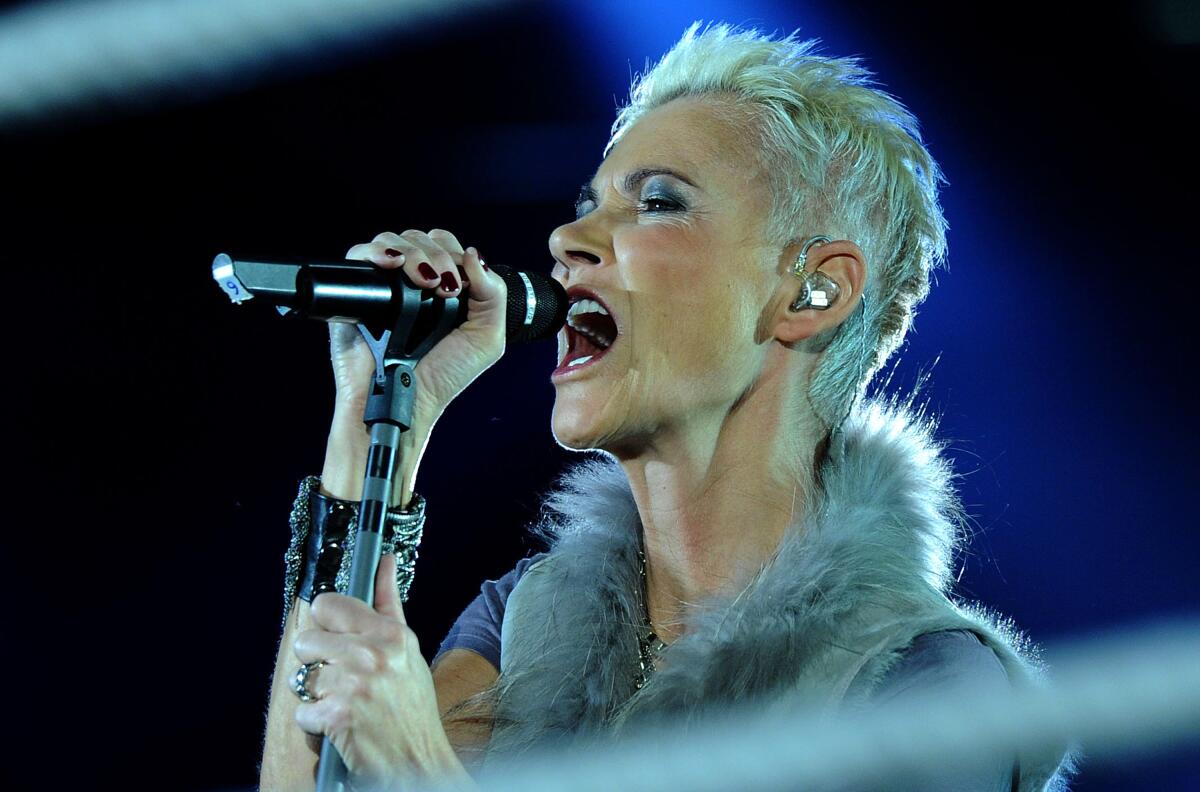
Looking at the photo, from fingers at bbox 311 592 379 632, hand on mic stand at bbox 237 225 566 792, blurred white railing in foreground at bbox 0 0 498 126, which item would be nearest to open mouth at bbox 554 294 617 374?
hand on mic stand at bbox 237 225 566 792

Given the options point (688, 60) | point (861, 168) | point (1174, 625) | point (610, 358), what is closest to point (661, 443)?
point (610, 358)

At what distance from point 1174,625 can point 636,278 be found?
4.29ft

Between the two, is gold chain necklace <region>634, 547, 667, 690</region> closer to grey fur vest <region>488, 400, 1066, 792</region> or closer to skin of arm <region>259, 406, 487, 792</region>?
grey fur vest <region>488, 400, 1066, 792</region>

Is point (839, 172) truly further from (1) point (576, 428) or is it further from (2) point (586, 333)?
(1) point (576, 428)

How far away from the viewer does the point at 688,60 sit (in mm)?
2090

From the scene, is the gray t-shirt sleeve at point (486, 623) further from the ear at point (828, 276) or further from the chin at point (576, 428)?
the ear at point (828, 276)

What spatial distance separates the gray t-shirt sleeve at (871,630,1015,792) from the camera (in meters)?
1.43

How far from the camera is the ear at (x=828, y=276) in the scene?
1899 millimetres

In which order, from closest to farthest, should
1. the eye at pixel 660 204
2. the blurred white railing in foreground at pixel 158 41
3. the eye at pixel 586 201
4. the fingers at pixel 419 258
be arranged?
the fingers at pixel 419 258 < the eye at pixel 660 204 < the eye at pixel 586 201 < the blurred white railing in foreground at pixel 158 41

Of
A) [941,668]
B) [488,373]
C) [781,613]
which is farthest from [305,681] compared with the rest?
[488,373]

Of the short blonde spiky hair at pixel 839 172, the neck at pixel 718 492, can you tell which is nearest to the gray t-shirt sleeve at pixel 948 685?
the neck at pixel 718 492

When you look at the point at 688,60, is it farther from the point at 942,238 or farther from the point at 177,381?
the point at 177,381

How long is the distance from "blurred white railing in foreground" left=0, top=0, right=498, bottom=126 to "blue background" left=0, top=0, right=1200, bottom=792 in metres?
0.04

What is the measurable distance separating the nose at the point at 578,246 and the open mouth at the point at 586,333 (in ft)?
0.18
